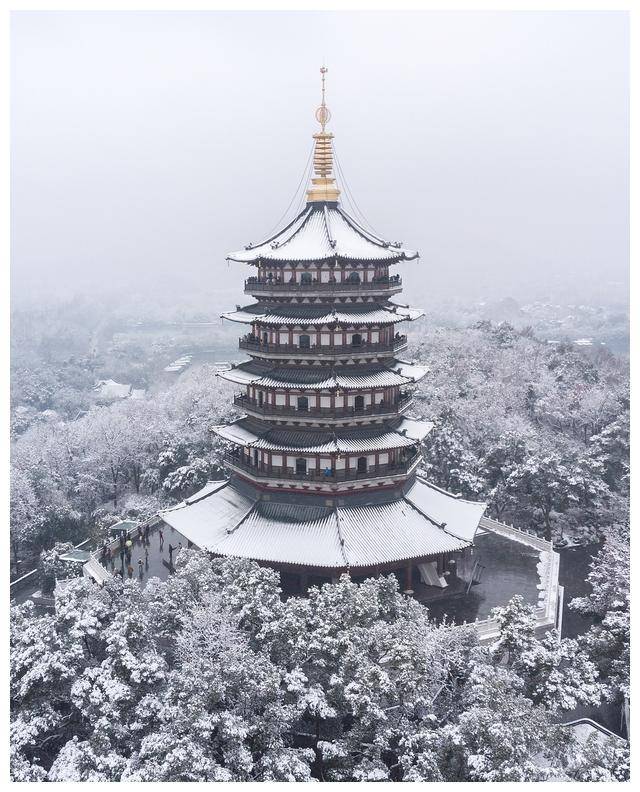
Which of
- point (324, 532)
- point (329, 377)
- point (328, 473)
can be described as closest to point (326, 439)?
point (328, 473)

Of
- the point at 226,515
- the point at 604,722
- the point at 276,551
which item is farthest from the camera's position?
the point at 226,515

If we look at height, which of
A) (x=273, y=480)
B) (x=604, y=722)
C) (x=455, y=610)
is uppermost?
(x=273, y=480)

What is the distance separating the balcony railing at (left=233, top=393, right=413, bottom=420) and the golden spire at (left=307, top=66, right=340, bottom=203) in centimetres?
987

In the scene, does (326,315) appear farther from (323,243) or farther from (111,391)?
(111,391)

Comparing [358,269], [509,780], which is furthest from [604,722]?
[358,269]

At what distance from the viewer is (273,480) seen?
29.3 m

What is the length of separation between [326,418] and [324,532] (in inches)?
189

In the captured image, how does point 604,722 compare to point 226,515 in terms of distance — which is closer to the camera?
point 604,722

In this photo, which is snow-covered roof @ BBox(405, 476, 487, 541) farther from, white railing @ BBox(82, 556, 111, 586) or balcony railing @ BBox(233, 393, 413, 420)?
white railing @ BBox(82, 556, 111, 586)

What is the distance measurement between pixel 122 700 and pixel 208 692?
10.7ft

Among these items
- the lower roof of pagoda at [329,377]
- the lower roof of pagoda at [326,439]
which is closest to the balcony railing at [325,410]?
the lower roof of pagoda at [326,439]

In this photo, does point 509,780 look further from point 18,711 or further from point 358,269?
point 358,269

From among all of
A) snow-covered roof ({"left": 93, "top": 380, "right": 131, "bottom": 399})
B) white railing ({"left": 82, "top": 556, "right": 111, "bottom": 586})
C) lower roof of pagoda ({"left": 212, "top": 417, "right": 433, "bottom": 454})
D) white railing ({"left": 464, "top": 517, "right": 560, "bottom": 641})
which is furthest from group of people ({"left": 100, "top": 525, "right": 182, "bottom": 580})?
snow-covered roof ({"left": 93, "top": 380, "right": 131, "bottom": 399})

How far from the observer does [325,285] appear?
28.1m
